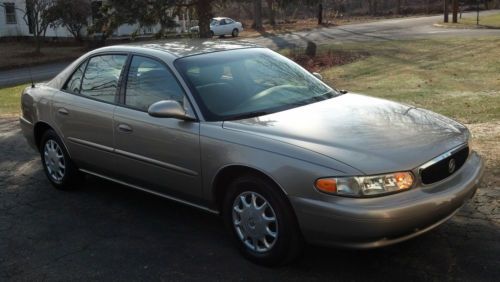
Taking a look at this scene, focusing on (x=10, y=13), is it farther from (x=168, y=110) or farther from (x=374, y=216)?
(x=374, y=216)

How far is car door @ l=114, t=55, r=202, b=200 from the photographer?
4.50m

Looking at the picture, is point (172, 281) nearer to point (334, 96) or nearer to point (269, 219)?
point (269, 219)

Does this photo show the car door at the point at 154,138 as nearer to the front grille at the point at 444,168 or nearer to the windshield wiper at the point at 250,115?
the windshield wiper at the point at 250,115

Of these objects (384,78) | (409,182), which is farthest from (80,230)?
(384,78)

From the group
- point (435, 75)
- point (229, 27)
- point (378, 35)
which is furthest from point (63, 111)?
point (229, 27)

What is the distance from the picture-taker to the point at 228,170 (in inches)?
166

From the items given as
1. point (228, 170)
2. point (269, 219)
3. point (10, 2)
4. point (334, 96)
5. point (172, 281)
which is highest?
point (10, 2)

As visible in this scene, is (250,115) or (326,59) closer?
(250,115)

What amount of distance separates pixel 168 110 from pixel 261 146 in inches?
33.2

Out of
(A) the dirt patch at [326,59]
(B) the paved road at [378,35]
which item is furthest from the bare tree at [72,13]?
(A) the dirt patch at [326,59]

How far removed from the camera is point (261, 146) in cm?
397

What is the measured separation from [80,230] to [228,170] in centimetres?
161

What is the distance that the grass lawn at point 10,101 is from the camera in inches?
510

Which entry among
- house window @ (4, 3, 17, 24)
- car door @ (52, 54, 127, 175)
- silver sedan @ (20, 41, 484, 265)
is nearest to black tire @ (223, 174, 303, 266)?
silver sedan @ (20, 41, 484, 265)
